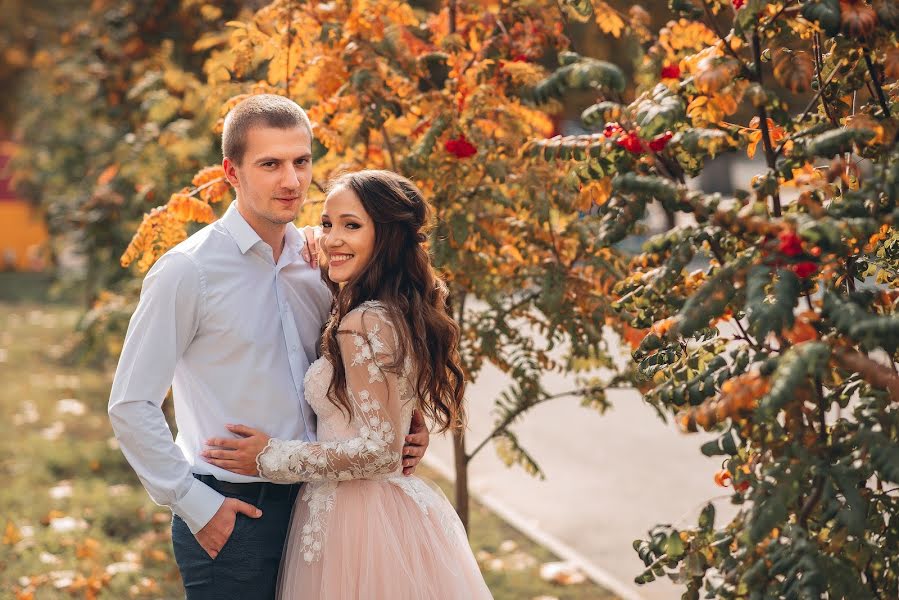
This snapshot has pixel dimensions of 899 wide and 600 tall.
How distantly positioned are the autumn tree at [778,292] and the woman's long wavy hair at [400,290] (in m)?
0.65

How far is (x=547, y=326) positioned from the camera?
4.56m

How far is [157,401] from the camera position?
3.19m

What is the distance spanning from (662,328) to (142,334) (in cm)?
149

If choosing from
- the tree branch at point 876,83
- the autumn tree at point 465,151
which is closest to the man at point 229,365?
the autumn tree at point 465,151

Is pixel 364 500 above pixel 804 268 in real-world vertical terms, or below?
below

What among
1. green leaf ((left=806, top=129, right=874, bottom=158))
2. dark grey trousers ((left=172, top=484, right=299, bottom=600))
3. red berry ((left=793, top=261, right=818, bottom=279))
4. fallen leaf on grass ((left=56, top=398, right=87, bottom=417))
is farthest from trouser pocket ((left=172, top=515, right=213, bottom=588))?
fallen leaf on grass ((left=56, top=398, right=87, bottom=417))

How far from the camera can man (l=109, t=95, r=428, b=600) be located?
10.4 ft

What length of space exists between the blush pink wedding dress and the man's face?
1.35 feet

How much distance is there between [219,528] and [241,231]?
0.91 meters

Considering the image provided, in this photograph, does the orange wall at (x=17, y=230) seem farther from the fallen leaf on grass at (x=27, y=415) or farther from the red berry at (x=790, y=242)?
the red berry at (x=790, y=242)

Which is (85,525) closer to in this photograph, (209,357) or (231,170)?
(209,357)

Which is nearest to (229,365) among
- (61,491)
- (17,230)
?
(61,491)

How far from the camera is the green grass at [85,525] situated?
5754 millimetres

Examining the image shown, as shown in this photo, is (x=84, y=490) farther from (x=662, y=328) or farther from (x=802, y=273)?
(x=802, y=273)
